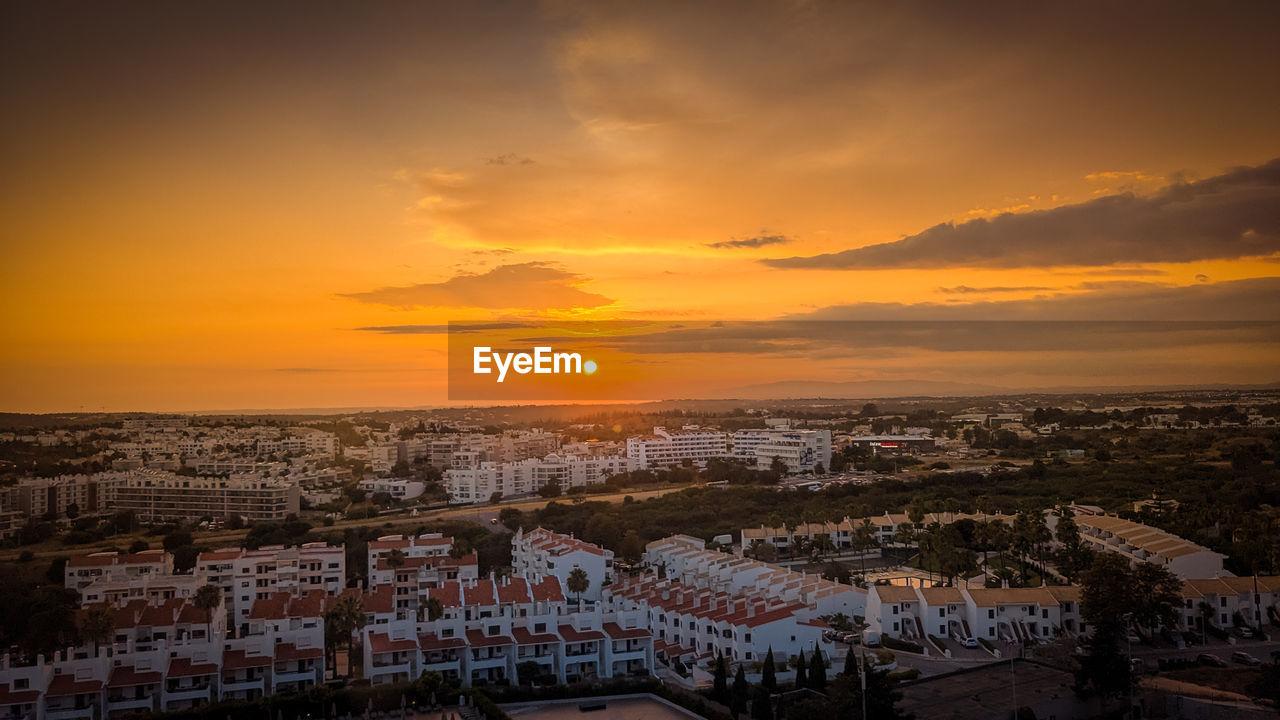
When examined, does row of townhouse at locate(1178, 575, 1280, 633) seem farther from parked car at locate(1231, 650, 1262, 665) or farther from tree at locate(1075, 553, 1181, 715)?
parked car at locate(1231, 650, 1262, 665)

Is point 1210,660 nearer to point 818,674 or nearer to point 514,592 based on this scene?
point 818,674

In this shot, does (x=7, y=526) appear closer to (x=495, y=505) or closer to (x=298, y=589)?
(x=298, y=589)

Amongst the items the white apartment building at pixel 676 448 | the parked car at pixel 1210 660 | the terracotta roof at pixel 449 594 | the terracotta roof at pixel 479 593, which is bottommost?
the parked car at pixel 1210 660

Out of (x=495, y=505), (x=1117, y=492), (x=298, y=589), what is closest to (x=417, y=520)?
(x=495, y=505)

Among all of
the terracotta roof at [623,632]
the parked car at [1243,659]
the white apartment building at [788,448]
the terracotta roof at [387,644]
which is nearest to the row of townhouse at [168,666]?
the terracotta roof at [387,644]

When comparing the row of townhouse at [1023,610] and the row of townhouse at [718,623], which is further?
the row of townhouse at [1023,610]

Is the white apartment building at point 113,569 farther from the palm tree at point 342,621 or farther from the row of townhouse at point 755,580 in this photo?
the row of townhouse at point 755,580
